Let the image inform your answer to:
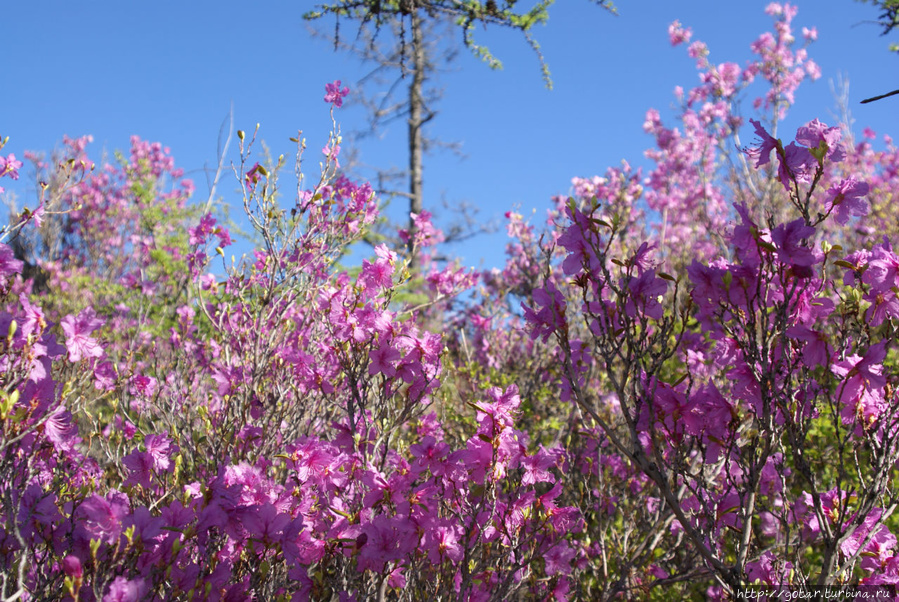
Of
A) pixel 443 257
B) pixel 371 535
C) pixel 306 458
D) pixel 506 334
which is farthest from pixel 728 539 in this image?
pixel 443 257

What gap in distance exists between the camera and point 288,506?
211cm

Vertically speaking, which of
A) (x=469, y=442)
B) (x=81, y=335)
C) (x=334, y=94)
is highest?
(x=334, y=94)

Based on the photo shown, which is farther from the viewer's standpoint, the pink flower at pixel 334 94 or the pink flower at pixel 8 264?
the pink flower at pixel 334 94

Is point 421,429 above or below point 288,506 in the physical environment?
above

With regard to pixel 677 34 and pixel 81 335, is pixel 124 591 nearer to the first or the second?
pixel 81 335

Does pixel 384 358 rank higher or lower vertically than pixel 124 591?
higher

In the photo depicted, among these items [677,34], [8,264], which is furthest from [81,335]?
[677,34]

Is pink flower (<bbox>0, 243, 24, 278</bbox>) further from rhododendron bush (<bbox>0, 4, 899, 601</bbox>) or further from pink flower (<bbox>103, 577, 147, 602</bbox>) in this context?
pink flower (<bbox>103, 577, 147, 602</bbox>)

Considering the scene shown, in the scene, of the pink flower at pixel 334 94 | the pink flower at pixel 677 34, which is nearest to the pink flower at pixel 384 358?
the pink flower at pixel 334 94

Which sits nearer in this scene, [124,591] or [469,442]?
[124,591]

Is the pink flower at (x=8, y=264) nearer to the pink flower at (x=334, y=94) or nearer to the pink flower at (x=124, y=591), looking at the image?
the pink flower at (x=124, y=591)

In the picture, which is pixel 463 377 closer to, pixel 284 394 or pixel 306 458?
pixel 284 394

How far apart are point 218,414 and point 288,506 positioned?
1.66 m

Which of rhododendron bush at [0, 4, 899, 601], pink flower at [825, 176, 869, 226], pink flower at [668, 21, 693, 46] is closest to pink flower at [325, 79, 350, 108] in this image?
rhododendron bush at [0, 4, 899, 601]
